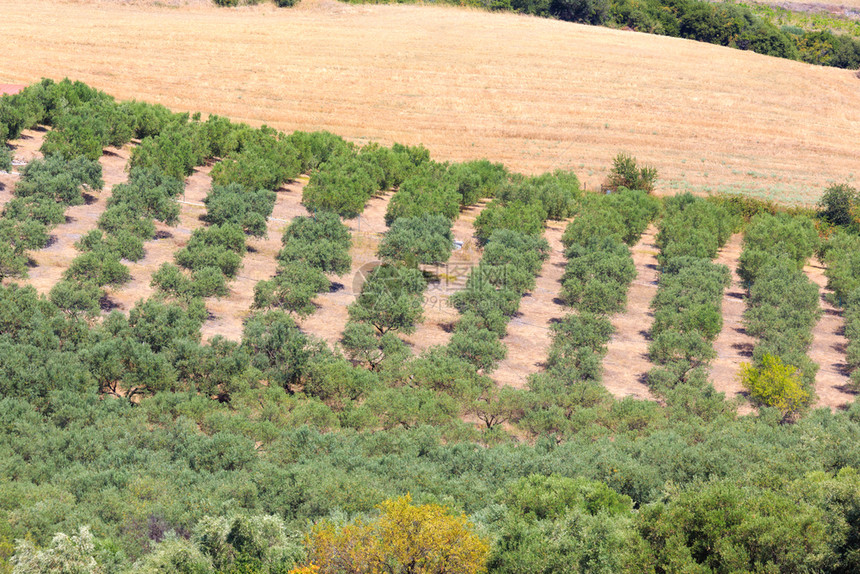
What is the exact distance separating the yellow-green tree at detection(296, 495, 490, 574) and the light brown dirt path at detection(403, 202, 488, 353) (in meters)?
27.9

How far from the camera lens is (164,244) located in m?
63.1

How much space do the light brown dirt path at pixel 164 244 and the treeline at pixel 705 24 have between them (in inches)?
2830

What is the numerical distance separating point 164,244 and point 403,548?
43499 mm

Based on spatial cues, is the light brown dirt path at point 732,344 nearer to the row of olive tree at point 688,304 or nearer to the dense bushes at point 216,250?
the row of olive tree at point 688,304

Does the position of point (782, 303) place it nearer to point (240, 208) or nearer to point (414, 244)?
point (414, 244)

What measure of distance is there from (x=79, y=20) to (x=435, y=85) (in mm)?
44817

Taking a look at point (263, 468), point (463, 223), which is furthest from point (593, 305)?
point (263, 468)

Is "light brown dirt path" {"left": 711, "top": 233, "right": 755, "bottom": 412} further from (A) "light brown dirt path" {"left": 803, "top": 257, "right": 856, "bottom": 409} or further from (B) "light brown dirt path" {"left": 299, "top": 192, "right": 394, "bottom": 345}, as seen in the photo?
(B) "light brown dirt path" {"left": 299, "top": 192, "right": 394, "bottom": 345}

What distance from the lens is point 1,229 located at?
55344 millimetres

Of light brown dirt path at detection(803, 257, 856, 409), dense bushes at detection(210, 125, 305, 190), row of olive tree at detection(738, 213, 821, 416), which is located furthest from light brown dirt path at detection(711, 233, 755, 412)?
dense bushes at detection(210, 125, 305, 190)

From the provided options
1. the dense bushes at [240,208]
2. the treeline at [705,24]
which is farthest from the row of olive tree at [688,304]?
the treeline at [705,24]

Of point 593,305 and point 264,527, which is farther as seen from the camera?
point 593,305

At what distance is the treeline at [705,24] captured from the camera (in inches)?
5305

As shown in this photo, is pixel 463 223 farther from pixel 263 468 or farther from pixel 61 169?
pixel 263 468
